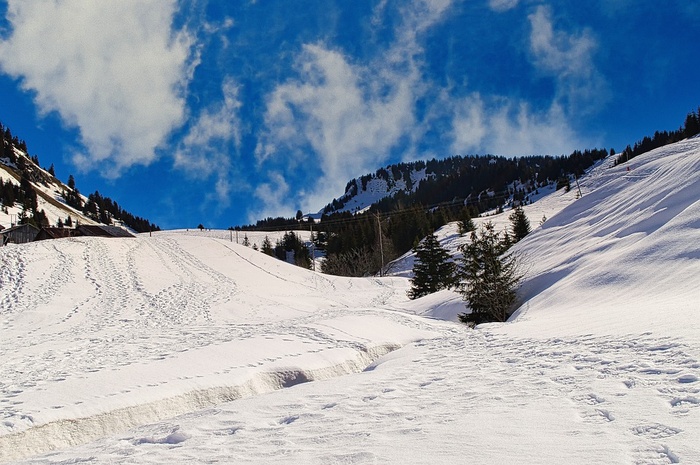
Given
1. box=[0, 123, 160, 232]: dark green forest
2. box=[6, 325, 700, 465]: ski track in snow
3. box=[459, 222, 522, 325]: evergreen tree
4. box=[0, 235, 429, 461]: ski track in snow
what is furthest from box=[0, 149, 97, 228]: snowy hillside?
box=[6, 325, 700, 465]: ski track in snow

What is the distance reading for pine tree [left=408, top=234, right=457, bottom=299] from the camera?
35656 millimetres

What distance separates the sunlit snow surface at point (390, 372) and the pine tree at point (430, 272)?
8123mm

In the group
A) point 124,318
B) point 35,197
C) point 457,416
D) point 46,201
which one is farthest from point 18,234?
point 457,416

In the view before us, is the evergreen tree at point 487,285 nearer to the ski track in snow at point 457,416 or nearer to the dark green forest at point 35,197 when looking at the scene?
the ski track in snow at point 457,416

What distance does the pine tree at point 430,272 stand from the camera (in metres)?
35.7

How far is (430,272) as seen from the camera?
118 ft

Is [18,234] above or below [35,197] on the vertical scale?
below

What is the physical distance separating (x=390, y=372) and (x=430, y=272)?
27226mm

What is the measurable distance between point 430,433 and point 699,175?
88.9 ft

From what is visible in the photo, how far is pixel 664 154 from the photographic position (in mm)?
58469

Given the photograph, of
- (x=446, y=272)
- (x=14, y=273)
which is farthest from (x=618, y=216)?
(x=14, y=273)

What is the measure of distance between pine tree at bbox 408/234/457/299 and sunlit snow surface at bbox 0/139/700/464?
8123mm

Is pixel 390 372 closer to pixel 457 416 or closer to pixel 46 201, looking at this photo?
pixel 457 416

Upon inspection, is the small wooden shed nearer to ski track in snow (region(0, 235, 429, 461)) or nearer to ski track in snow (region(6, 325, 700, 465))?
ski track in snow (region(0, 235, 429, 461))
